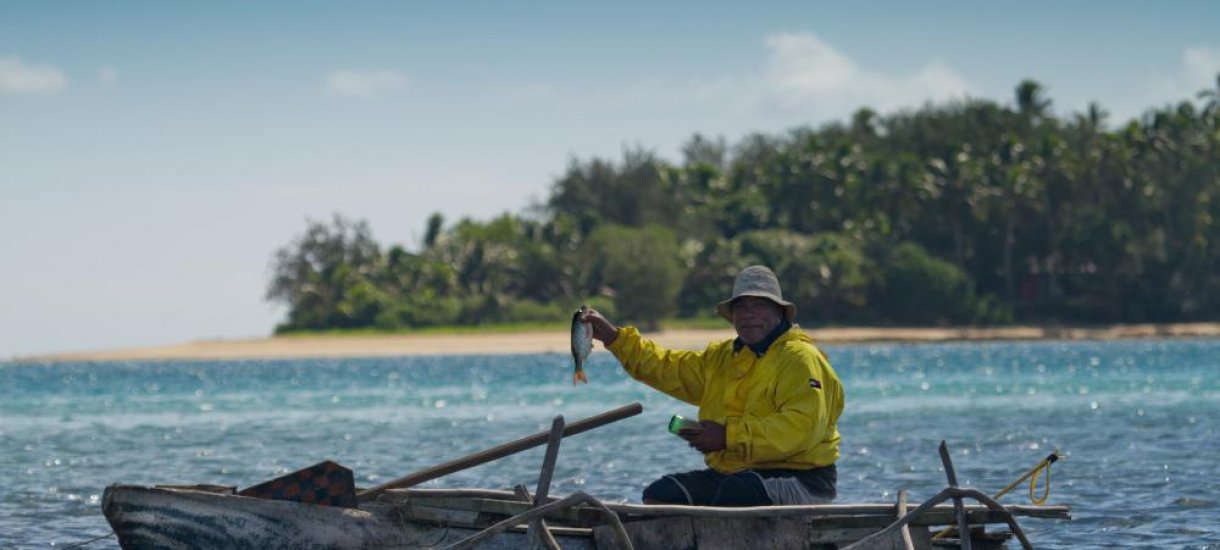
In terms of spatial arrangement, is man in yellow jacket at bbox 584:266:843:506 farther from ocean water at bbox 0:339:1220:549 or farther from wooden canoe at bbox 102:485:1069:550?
ocean water at bbox 0:339:1220:549

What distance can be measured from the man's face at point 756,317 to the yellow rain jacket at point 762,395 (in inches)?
3.7

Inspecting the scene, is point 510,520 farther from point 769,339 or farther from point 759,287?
point 759,287

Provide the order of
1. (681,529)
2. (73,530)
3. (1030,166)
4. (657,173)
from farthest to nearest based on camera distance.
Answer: (657,173) → (1030,166) → (73,530) → (681,529)

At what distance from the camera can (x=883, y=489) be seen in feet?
63.5

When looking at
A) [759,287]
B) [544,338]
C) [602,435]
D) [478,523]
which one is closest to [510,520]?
[478,523]

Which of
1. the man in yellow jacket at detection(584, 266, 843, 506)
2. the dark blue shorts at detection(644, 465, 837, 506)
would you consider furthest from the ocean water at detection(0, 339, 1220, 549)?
the man in yellow jacket at detection(584, 266, 843, 506)

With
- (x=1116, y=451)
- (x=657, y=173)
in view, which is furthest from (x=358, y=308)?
(x=1116, y=451)

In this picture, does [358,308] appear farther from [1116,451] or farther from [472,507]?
[472,507]

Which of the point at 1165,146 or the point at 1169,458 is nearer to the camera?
the point at 1169,458

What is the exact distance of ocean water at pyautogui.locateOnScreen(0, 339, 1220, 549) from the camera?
1827 cm

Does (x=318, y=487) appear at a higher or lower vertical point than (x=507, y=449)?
lower

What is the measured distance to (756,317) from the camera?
10117 millimetres

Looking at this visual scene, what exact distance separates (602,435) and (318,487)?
18.0 meters

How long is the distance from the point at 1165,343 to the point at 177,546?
2958 inches
